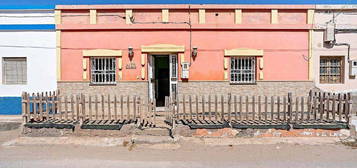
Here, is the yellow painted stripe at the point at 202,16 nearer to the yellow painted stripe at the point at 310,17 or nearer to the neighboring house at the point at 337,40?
the yellow painted stripe at the point at 310,17

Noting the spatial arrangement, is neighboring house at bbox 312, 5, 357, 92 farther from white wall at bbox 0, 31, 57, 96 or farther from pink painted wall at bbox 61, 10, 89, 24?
white wall at bbox 0, 31, 57, 96

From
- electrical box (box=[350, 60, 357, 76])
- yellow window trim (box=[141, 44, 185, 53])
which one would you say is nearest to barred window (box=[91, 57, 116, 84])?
yellow window trim (box=[141, 44, 185, 53])

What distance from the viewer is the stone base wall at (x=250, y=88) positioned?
882 cm

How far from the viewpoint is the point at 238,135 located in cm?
621

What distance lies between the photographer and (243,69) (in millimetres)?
9008

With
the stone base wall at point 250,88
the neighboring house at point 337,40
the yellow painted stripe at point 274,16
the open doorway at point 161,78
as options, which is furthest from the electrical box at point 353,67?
the open doorway at point 161,78

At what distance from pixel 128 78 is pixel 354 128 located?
7.25m

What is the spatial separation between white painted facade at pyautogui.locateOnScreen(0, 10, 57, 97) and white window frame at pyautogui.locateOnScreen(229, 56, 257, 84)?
22.4 ft

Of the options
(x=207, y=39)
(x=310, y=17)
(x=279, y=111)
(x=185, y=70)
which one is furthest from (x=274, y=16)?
(x=279, y=111)

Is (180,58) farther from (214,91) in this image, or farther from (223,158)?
(223,158)

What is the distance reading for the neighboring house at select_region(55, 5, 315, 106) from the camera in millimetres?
8750

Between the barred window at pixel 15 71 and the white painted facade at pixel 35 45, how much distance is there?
245 mm

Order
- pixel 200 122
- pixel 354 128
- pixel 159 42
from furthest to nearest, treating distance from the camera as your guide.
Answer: pixel 159 42 → pixel 200 122 → pixel 354 128

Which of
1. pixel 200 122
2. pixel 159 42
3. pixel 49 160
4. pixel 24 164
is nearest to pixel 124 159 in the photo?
pixel 49 160
